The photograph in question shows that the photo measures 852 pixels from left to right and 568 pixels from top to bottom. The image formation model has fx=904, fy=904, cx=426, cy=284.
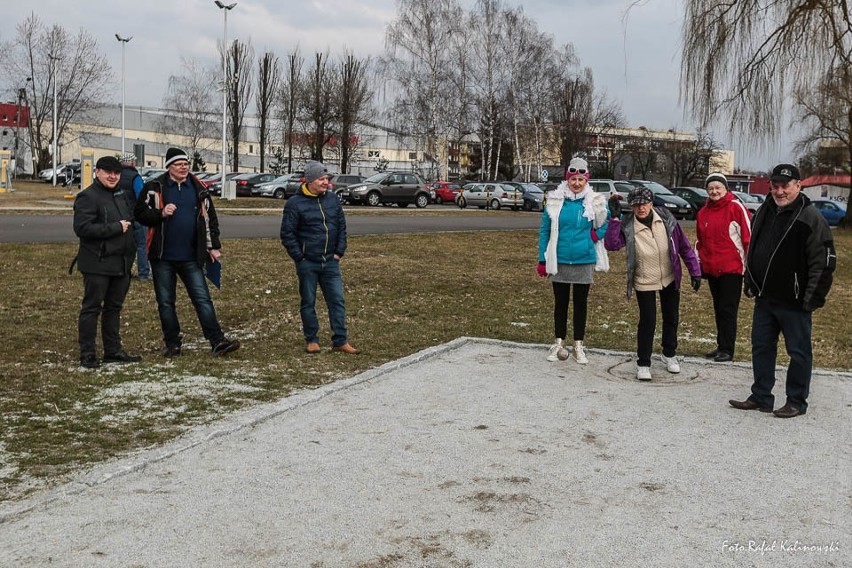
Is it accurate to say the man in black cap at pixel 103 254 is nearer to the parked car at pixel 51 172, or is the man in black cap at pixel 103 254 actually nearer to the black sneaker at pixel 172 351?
the black sneaker at pixel 172 351

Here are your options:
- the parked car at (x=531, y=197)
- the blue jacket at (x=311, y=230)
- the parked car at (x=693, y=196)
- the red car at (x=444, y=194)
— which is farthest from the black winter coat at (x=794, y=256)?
the red car at (x=444, y=194)

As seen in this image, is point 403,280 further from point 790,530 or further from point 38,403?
point 790,530

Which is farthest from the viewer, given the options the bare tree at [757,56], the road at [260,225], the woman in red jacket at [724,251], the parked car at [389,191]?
the parked car at [389,191]

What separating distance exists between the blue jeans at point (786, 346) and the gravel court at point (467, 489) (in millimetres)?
186

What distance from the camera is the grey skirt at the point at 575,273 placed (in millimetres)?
7957

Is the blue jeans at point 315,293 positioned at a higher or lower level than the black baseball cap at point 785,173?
Result: lower

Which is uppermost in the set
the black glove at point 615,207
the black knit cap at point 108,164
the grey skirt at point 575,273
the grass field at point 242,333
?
the black knit cap at point 108,164

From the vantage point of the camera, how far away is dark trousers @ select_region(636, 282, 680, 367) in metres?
7.57

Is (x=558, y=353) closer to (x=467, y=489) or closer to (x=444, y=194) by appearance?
(x=467, y=489)

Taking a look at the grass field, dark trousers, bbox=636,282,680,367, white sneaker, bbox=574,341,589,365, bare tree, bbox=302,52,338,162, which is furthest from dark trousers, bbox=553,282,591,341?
bare tree, bbox=302,52,338,162

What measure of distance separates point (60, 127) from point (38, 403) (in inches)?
2637

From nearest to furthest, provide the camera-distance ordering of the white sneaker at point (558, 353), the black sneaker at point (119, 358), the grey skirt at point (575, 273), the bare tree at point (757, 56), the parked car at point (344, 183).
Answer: the black sneaker at point (119, 358) → the grey skirt at point (575, 273) → the white sneaker at point (558, 353) → the bare tree at point (757, 56) → the parked car at point (344, 183)

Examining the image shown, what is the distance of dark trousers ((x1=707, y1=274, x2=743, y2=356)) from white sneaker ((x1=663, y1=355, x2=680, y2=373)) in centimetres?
97

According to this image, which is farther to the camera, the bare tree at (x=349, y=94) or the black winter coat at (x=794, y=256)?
the bare tree at (x=349, y=94)
